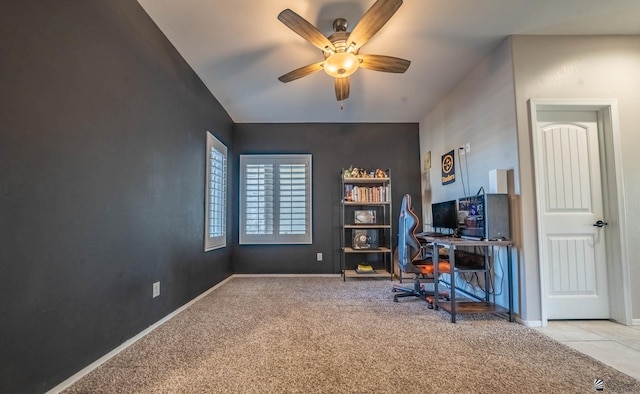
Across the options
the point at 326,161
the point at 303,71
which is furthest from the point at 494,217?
the point at 326,161

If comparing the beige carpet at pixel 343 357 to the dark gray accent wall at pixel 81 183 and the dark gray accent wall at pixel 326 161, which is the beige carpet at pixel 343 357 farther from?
the dark gray accent wall at pixel 326 161

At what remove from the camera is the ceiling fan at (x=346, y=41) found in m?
2.01

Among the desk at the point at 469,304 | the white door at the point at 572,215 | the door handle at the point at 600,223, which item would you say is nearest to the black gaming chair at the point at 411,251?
the desk at the point at 469,304

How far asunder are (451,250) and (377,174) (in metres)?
2.17

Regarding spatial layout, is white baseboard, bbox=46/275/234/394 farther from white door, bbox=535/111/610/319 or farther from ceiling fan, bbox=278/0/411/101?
white door, bbox=535/111/610/319

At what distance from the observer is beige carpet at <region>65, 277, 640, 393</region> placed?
1.57 meters

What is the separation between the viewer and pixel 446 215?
11.6 feet

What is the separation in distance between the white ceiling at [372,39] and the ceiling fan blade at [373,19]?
248 millimetres

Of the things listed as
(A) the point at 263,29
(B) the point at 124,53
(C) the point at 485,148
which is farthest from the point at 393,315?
(B) the point at 124,53

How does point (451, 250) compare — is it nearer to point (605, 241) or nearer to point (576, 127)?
point (605, 241)

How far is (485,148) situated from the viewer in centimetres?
305

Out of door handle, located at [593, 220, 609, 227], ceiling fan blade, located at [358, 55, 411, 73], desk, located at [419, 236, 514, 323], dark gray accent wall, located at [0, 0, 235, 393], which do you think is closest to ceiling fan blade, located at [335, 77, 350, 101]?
ceiling fan blade, located at [358, 55, 411, 73]

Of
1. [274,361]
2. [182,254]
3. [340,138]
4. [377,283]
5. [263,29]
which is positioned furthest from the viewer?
[340,138]

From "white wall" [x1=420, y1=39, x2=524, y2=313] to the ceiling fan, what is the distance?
1013 millimetres
